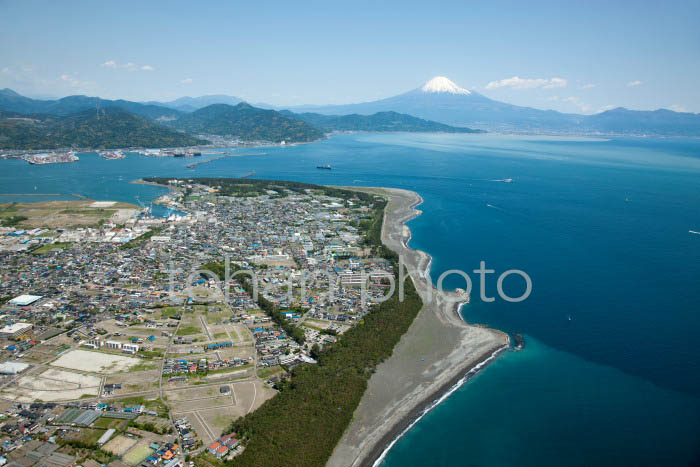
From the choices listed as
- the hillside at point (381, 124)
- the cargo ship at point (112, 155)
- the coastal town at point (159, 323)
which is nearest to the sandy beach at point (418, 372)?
the coastal town at point (159, 323)

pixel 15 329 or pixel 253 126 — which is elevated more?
pixel 253 126

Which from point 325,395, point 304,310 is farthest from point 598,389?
point 304,310

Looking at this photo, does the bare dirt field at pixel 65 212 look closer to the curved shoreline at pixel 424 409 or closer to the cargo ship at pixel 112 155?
the curved shoreline at pixel 424 409

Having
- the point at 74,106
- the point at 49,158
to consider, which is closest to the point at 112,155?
the point at 49,158

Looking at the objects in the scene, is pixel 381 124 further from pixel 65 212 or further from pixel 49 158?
pixel 65 212

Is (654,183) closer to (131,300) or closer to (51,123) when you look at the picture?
(131,300)

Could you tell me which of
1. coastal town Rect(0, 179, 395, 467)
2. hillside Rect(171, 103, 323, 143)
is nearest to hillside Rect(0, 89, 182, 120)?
hillside Rect(171, 103, 323, 143)
